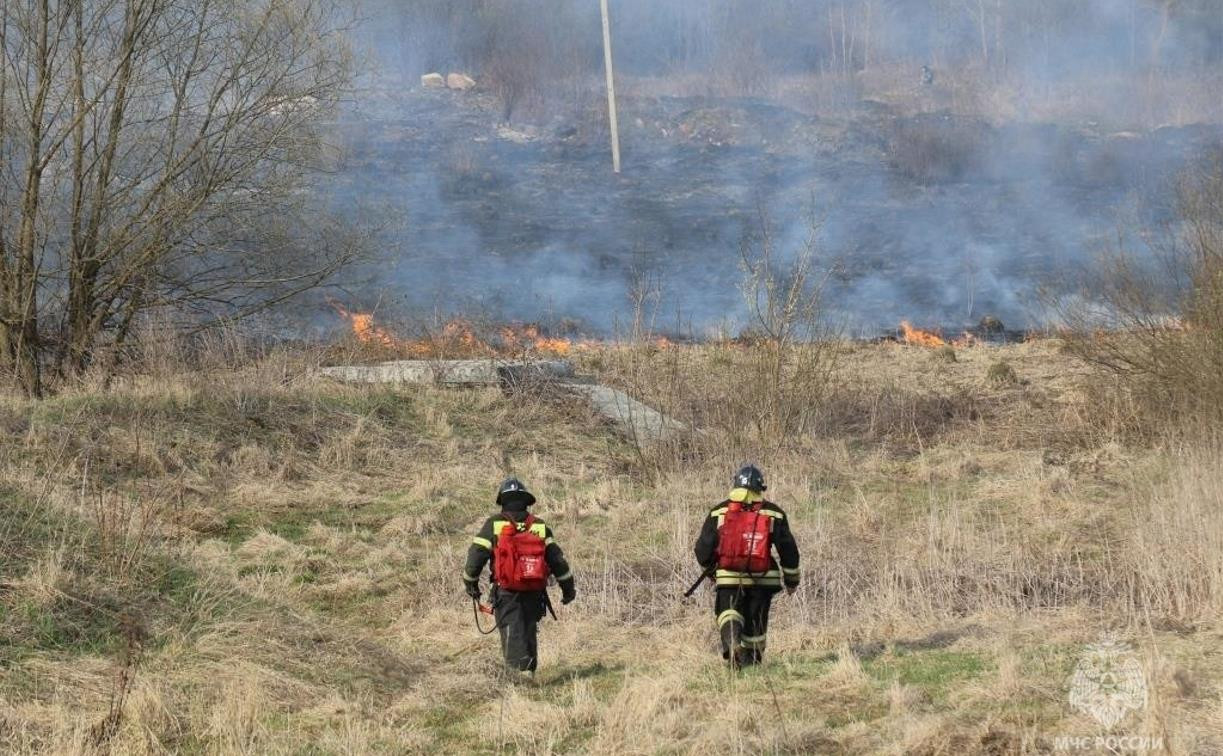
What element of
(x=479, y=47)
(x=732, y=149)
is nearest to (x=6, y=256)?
(x=732, y=149)

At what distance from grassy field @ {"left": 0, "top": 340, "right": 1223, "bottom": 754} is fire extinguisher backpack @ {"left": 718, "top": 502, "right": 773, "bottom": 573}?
555 mm

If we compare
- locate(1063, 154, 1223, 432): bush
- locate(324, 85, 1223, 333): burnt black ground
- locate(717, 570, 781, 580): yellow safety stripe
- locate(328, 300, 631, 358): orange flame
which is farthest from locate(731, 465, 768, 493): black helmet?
locate(324, 85, 1223, 333): burnt black ground

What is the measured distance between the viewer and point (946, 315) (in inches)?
1113

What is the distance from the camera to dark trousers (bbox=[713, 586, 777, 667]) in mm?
6840

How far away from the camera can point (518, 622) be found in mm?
6816

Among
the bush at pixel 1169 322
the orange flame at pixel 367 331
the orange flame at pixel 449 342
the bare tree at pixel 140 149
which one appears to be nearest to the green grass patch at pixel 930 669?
the bush at pixel 1169 322

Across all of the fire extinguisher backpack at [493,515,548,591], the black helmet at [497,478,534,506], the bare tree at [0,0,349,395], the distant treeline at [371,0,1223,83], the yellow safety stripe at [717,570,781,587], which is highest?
the distant treeline at [371,0,1223,83]

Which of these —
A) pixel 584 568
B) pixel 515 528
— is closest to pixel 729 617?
pixel 515 528

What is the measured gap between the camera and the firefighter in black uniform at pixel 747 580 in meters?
6.84

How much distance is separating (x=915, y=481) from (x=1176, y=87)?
33.0m

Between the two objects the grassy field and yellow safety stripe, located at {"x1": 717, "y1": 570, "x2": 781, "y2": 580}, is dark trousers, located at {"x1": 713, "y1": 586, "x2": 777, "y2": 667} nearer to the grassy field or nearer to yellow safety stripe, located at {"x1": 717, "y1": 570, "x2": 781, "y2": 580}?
yellow safety stripe, located at {"x1": 717, "y1": 570, "x2": 781, "y2": 580}

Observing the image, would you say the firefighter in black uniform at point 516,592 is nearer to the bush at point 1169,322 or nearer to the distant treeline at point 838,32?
the bush at point 1169,322

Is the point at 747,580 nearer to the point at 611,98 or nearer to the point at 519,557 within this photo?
the point at 519,557

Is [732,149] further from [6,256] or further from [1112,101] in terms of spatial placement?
[6,256]
